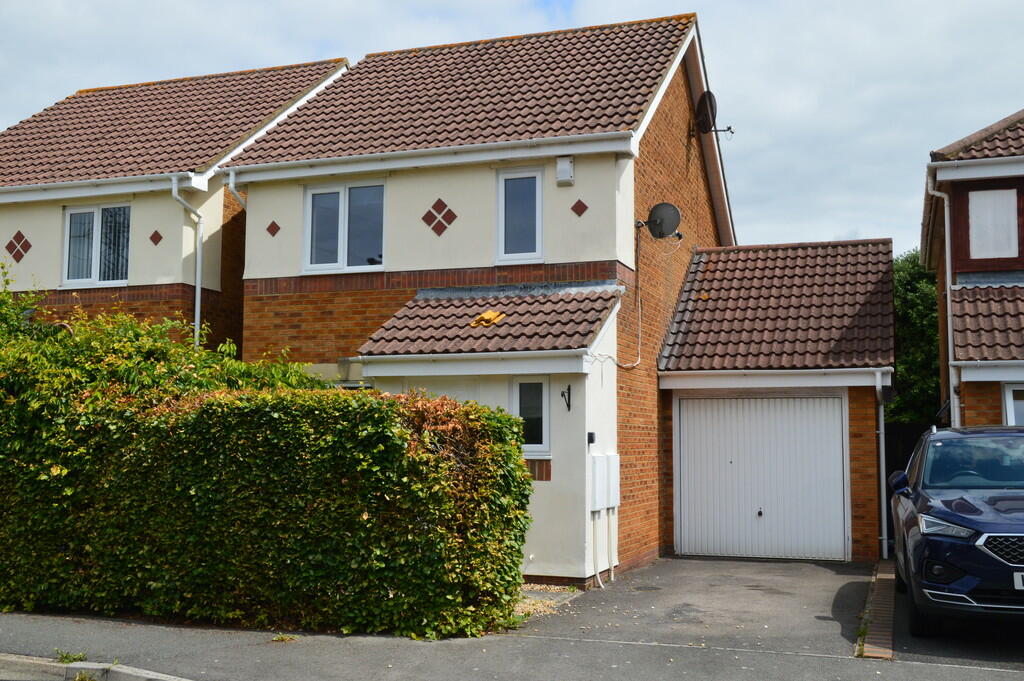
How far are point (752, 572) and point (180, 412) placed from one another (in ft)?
23.7

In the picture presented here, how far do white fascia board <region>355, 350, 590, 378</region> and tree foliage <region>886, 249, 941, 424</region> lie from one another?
1975cm

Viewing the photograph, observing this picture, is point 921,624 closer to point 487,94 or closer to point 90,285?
point 487,94

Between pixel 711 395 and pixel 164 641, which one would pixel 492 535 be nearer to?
pixel 164 641

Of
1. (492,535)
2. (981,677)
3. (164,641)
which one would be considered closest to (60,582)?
(164,641)

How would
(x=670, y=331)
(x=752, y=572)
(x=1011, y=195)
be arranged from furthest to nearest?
(x=670, y=331), (x=1011, y=195), (x=752, y=572)

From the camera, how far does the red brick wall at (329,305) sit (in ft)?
45.1

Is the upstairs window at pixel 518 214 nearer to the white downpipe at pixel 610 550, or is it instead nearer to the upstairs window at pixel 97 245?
the white downpipe at pixel 610 550

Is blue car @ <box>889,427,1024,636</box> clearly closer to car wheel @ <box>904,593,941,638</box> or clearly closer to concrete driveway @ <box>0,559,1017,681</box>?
car wheel @ <box>904,593,941,638</box>

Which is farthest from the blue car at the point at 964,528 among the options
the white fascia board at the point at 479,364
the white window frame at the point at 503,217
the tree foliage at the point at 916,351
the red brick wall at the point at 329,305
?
the tree foliage at the point at 916,351

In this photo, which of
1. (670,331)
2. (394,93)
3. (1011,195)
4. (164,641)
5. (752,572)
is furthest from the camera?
(394,93)

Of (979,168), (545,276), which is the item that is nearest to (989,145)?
(979,168)

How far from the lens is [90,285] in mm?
15414

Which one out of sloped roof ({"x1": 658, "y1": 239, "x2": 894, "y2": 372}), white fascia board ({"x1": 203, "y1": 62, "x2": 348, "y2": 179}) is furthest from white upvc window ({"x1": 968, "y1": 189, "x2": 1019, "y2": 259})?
white fascia board ({"x1": 203, "y1": 62, "x2": 348, "y2": 179})

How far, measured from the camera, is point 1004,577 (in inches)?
303
